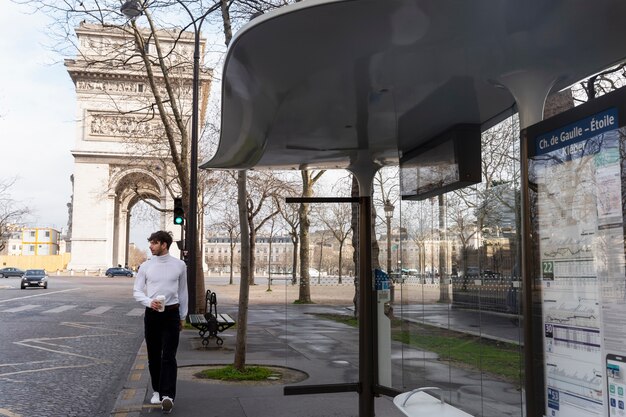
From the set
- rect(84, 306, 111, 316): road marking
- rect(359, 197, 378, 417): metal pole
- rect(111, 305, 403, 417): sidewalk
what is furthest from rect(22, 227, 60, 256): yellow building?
rect(359, 197, 378, 417): metal pole

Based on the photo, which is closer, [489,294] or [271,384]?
[489,294]

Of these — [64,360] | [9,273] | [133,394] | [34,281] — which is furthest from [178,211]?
[9,273]

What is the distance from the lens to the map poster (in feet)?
9.15

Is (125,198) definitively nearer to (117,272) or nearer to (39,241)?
(117,272)

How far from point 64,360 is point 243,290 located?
3.73 meters

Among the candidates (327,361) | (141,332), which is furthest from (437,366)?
(141,332)

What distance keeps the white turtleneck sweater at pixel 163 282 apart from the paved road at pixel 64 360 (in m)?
1.40

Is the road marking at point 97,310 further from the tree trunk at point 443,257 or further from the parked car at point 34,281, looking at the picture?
the parked car at point 34,281

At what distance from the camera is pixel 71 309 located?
70.8 feet

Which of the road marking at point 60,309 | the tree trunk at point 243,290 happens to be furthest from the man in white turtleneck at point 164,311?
the road marking at point 60,309

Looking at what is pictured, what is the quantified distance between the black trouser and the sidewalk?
0.99ft

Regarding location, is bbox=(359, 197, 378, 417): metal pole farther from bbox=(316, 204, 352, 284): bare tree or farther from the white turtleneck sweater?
the white turtleneck sweater

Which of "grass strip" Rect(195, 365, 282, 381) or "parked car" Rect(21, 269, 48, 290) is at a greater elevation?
"parked car" Rect(21, 269, 48, 290)

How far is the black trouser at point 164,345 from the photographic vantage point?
6211 millimetres
